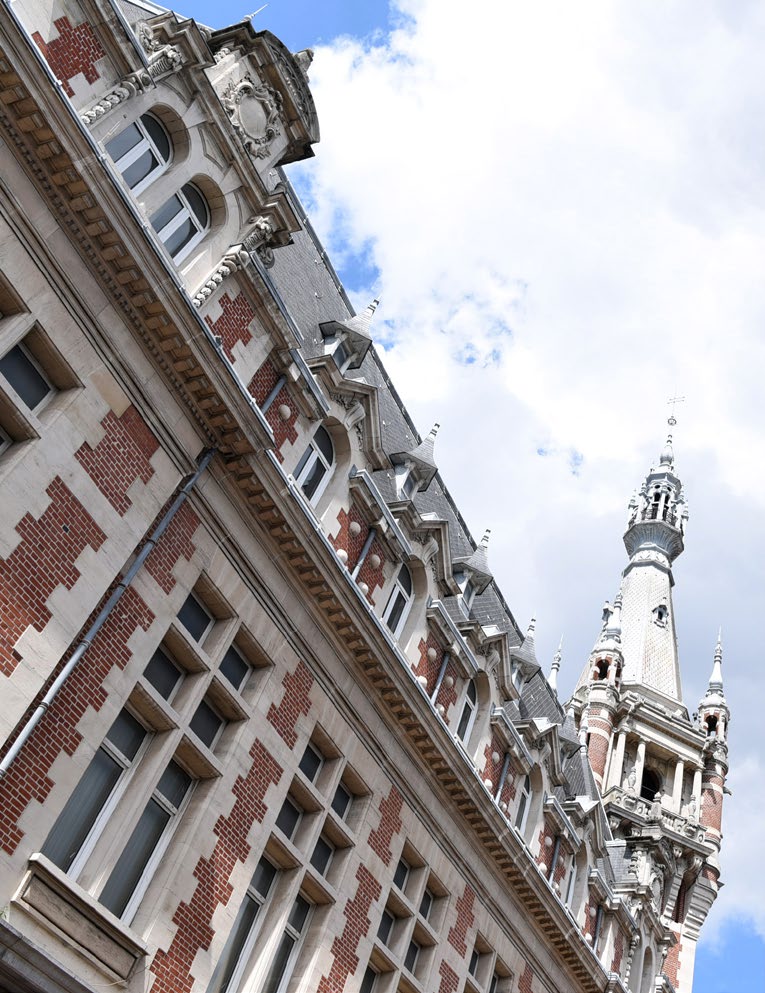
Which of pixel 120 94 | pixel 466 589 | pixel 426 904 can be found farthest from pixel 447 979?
pixel 120 94

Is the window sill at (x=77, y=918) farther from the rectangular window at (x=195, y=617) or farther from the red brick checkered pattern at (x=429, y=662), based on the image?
the red brick checkered pattern at (x=429, y=662)

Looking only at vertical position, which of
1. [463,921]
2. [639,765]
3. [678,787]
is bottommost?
[463,921]

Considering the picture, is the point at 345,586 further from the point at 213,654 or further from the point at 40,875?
the point at 40,875

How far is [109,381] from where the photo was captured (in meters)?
17.0

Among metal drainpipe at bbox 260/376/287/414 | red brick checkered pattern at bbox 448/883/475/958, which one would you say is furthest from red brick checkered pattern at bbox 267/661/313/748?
red brick checkered pattern at bbox 448/883/475/958

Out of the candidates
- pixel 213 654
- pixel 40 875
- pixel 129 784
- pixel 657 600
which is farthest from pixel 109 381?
pixel 657 600

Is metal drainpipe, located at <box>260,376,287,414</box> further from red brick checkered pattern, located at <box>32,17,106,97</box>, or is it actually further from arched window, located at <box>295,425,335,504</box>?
red brick checkered pattern, located at <box>32,17,106,97</box>

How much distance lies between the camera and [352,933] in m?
21.0

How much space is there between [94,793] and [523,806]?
15.8m

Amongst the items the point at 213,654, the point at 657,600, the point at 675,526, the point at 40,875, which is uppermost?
the point at 675,526

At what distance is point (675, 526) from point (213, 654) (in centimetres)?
6177

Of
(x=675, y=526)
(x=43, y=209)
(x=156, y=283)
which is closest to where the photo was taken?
(x=43, y=209)

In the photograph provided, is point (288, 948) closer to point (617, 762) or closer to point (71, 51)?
point (71, 51)

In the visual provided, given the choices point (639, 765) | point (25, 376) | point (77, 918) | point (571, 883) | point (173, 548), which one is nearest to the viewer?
point (77, 918)
